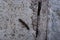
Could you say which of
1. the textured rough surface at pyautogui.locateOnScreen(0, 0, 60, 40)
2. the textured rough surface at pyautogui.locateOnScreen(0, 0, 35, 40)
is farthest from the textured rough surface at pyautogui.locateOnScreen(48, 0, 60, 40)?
the textured rough surface at pyautogui.locateOnScreen(0, 0, 35, 40)

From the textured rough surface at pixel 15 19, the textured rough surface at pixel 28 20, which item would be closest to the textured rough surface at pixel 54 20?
the textured rough surface at pixel 28 20

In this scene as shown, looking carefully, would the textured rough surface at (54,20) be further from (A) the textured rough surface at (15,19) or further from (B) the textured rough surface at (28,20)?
(A) the textured rough surface at (15,19)

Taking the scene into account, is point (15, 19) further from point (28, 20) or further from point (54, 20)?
point (54, 20)

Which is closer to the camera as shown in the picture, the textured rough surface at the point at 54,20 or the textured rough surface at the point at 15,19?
the textured rough surface at the point at 15,19

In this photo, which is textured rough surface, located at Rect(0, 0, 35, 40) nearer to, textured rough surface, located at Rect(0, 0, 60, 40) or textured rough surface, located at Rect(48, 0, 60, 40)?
textured rough surface, located at Rect(0, 0, 60, 40)

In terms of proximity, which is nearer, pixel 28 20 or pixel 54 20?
pixel 28 20

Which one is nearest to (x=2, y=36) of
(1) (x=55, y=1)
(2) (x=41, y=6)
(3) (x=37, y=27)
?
(3) (x=37, y=27)

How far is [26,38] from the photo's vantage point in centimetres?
222

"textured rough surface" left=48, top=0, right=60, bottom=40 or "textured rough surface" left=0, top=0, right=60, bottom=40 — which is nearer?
"textured rough surface" left=0, top=0, right=60, bottom=40

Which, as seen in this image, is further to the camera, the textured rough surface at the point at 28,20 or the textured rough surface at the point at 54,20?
the textured rough surface at the point at 54,20

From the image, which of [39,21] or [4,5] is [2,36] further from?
[39,21]

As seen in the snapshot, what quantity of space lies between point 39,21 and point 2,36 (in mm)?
601

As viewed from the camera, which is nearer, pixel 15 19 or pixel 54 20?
pixel 15 19

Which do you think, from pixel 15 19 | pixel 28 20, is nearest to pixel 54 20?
pixel 28 20
